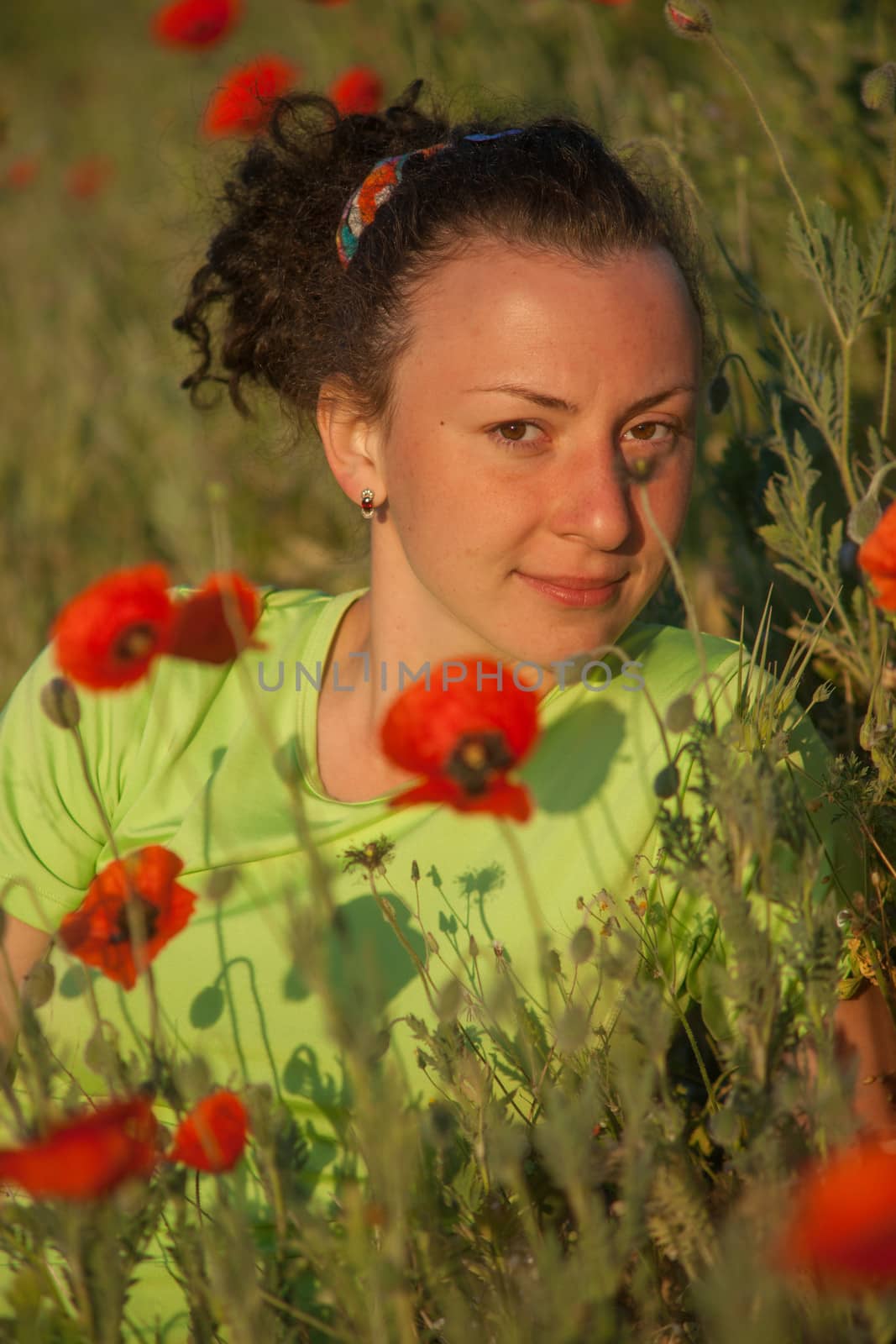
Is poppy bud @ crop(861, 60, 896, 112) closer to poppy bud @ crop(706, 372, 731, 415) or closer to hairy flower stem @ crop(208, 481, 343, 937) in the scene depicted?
poppy bud @ crop(706, 372, 731, 415)

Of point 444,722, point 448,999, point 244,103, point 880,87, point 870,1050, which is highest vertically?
point 244,103

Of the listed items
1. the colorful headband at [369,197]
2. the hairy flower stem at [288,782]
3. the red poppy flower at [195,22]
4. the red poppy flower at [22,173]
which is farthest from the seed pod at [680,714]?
the red poppy flower at [22,173]

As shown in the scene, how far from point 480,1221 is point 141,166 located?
6.44 metres

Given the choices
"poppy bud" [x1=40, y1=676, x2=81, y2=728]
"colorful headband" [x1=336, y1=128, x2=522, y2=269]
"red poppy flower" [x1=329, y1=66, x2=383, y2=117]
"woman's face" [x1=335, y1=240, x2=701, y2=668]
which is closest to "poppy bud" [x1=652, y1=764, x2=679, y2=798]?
"woman's face" [x1=335, y1=240, x2=701, y2=668]

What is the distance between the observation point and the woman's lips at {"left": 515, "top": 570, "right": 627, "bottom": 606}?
5.56 feet

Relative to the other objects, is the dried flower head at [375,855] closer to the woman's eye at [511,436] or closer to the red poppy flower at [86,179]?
the woman's eye at [511,436]

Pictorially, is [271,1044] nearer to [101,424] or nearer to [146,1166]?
[146,1166]

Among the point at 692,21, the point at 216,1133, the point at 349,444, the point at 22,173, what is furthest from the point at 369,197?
the point at 22,173

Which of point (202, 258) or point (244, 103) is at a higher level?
point (244, 103)

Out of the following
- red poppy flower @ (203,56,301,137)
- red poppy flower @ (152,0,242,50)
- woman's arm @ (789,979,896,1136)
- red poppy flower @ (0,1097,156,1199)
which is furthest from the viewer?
red poppy flower @ (152,0,242,50)

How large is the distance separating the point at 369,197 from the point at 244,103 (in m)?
0.84

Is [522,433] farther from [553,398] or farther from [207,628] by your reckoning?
[207,628]

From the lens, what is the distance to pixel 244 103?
2705mm

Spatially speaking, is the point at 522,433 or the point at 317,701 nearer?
the point at 522,433
